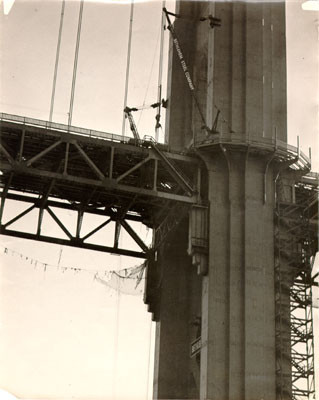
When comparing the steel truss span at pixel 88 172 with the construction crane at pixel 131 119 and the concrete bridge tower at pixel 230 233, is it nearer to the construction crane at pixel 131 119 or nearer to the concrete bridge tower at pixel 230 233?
the concrete bridge tower at pixel 230 233

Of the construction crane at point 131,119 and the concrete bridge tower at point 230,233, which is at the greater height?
the construction crane at point 131,119

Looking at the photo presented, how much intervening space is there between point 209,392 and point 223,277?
20.8 feet

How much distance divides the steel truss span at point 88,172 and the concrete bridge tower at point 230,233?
192 centimetres

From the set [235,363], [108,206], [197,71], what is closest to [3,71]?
[108,206]

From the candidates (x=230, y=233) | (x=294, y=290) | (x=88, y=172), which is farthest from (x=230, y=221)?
(x=88, y=172)

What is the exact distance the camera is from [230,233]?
152 ft

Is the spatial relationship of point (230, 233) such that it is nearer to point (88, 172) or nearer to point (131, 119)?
point (88, 172)

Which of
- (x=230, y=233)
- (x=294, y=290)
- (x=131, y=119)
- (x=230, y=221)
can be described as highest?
(x=131, y=119)

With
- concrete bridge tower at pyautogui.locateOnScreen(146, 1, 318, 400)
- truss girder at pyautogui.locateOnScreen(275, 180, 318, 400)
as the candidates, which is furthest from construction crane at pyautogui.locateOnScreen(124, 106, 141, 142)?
truss girder at pyautogui.locateOnScreen(275, 180, 318, 400)

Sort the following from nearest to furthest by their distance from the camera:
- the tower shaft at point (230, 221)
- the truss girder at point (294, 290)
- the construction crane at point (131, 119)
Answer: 1. the tower shaft at point (230, 221)
2. the truss girder at point (294, 290)
3. the construction crane at point (131, 119)

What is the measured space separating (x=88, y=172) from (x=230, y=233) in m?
10.6

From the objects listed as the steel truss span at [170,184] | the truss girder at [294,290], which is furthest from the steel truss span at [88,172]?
the truss girder at [294,290]

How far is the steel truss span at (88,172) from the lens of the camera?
1843 inches

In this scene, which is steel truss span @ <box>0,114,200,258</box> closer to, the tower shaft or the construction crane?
the tower shaft
